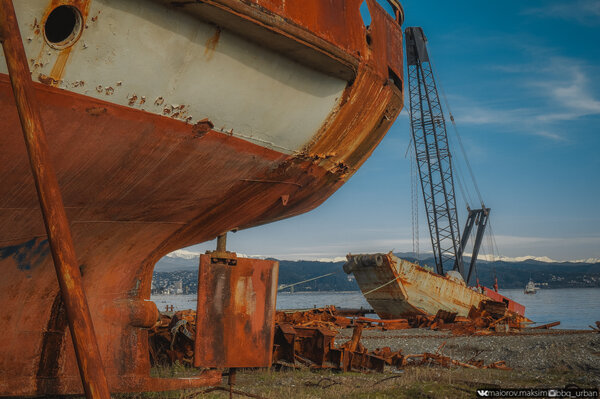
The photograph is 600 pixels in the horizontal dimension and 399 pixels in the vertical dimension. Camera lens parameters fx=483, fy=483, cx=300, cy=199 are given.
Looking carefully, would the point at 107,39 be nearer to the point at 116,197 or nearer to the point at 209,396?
the point at 116,197

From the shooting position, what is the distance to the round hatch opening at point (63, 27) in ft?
8.54

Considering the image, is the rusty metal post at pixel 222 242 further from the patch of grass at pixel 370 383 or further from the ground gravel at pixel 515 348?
the ground gravel at pixel 515 348

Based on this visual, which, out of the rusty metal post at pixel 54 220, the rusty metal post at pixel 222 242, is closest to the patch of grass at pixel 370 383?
the rusty metal post at pixel 222 242

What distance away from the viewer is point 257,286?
14.4 ft

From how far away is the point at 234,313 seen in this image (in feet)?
13.7

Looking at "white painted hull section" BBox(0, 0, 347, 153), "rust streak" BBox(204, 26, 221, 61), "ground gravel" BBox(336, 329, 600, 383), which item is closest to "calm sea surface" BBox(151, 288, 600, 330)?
"ground gravel" BBox(336, 329, 600, 383)

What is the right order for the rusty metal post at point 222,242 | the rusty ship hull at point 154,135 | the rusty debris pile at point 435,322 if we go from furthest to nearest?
the rusty debris pile at point 435,322, the rusty metal post at point 222,242, the rusty ship hull at point 154,135

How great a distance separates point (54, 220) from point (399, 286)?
616 inches

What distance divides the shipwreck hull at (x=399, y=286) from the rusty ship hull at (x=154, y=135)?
41.2 feet

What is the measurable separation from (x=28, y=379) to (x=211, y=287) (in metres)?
1.49

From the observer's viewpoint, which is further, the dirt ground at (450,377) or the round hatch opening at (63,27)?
the dirt ground at (450,377)

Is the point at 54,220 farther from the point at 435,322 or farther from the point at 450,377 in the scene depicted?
the point at 435,322

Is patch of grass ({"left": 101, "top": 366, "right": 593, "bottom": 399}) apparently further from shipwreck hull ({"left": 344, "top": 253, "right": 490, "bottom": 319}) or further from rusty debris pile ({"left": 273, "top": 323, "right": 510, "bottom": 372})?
shipwreck hull ({"left": 344, "top": 253, "right": 490, "bottom": 319})

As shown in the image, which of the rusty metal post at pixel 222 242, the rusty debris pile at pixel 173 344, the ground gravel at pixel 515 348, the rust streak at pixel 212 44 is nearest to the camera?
the rust streak at pixel 212 44
